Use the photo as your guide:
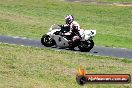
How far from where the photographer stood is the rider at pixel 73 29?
24906 mm

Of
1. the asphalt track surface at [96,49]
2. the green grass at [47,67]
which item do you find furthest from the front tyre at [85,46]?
the green grass at [47,67]

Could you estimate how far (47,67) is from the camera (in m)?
19.8

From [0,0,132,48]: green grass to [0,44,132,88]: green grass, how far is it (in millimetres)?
6038

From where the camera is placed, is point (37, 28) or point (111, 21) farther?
point (111, 21)

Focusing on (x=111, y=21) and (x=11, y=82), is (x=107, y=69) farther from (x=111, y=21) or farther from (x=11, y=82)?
(x=111, y=21)

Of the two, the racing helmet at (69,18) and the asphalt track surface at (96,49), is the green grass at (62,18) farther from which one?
the racing helmet at (69,18)

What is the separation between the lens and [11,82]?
16.7 m

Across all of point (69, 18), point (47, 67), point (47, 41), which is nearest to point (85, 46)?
point (69, 18)

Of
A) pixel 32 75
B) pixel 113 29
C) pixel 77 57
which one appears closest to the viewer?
pixel 32 75

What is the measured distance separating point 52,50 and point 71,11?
25787 millimetres

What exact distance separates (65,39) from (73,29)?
2.86 feet

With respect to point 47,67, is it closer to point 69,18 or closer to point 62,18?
point 69,18

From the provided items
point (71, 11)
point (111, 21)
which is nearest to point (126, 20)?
point (111, 21)

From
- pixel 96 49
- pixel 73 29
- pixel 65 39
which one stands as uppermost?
pixel 73 29
